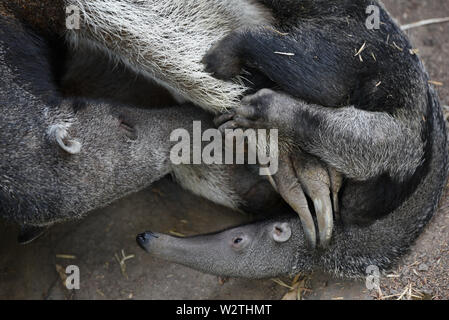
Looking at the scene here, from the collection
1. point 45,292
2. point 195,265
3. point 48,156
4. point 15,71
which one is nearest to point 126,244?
point 45,292

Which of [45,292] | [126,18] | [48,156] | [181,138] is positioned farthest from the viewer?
[45,292]

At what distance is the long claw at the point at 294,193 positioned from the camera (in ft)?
16.1

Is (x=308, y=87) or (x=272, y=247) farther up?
(x=308, y=87)

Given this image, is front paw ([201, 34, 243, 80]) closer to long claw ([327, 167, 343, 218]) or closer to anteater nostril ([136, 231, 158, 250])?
long claw ([327, 167, 343, 218])

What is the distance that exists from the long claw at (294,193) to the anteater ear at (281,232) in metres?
0.13

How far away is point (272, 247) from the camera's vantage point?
497 cm

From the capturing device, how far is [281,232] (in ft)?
A: 16.3

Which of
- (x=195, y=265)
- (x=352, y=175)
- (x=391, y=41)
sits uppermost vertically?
(x=391, y=41)

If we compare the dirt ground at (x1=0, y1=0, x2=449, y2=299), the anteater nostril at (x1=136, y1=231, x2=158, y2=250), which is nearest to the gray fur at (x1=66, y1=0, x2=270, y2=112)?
the anteater nostril at (x1=136, y1=231, x2=158, y2=250)

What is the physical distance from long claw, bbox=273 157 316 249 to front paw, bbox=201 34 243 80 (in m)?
0.80

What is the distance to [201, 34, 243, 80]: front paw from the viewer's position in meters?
4.84

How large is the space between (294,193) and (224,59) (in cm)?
117
